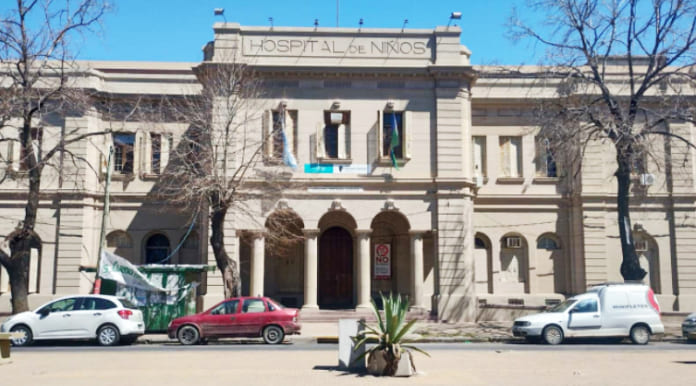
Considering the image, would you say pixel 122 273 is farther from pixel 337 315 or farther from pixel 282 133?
pixel 337 315

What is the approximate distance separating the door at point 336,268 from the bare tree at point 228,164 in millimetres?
1806

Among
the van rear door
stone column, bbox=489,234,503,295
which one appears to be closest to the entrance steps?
stone column, bbox=489,234,503,295

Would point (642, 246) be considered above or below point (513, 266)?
above

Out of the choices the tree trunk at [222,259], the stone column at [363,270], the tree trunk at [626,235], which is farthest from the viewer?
the stone column at [363,270]

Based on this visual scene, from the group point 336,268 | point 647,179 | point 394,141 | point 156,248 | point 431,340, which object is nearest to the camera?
point 431,340

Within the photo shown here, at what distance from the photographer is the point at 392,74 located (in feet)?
94.7

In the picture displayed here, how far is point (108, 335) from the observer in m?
19.5

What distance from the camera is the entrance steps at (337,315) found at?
27.1m

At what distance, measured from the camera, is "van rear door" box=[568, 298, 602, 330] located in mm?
20469

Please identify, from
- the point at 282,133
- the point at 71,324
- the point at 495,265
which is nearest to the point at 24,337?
the point at 71,324

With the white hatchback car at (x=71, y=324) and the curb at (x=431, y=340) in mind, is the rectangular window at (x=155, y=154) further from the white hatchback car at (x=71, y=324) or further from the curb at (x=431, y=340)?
the white hatchback car at (x=71, y=324)

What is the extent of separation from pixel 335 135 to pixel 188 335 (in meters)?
12.3

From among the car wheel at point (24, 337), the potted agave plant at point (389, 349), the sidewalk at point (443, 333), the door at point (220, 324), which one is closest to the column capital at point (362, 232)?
the sidewalk at point (443, 333)

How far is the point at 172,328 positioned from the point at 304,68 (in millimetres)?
13108
